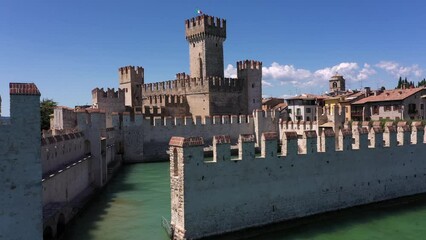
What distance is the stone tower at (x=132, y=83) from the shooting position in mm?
43062

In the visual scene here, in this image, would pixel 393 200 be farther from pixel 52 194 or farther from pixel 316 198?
pixel 52 194

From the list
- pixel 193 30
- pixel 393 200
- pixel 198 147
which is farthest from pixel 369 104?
pixel 198 147

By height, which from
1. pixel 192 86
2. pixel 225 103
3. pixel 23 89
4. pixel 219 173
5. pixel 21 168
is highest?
pixel 192 86

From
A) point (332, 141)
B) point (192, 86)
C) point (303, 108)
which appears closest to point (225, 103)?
point (192, 86)

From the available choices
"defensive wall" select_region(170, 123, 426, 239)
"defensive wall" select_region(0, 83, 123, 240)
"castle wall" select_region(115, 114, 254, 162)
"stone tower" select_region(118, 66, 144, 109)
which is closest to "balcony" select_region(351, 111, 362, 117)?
"castle wall" select_region(115, 114, 254, 162)

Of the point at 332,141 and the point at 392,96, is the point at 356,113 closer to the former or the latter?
the point at 392,96

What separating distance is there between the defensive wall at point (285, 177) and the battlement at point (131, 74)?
32.1 meters

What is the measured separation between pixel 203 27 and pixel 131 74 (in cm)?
1012

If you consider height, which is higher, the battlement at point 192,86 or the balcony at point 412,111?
the battlement at point 192,86

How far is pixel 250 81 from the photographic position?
42.8 metres

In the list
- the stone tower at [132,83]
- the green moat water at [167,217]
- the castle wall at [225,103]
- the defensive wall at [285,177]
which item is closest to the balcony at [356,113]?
the castle wall at [225,103]

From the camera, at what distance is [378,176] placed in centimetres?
1507

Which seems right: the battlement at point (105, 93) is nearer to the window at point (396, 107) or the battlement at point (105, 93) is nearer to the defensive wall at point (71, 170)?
the defensive wall at point (71, 170)

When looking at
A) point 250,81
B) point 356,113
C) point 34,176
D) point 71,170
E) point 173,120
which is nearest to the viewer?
point 34,176
